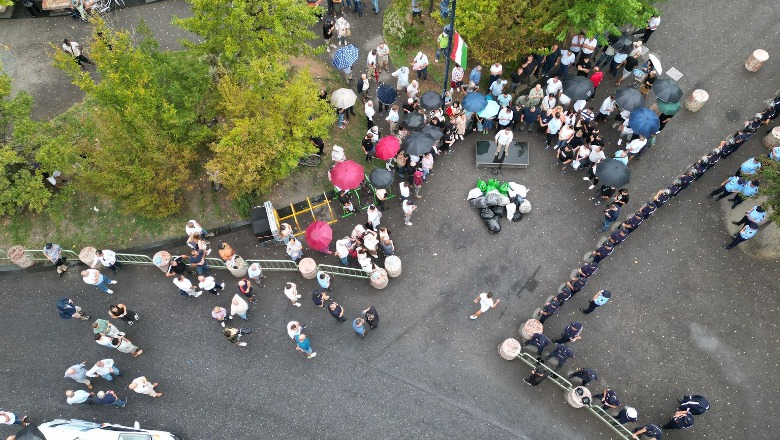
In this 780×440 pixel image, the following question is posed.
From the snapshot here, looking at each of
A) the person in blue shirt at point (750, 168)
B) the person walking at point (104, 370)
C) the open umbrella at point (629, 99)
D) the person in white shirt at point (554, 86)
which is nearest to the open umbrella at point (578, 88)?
the person in white shirt at point (554, 86)

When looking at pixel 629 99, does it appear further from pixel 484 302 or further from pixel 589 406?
pixel 589 406

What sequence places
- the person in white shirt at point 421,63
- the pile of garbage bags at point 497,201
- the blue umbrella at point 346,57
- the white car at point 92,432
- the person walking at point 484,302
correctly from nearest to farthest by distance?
the white car at point 92,432 < the person walking at point 484,302 < the pile of garbage bags at point 497,201 < the blue umbrella at point 346,57 < the person in white shirt at point 421,63

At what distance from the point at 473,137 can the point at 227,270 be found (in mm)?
10278

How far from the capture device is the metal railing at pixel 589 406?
15.0m

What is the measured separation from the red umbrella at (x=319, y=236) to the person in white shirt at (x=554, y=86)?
32.2ft

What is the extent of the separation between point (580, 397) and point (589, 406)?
564 millimetres

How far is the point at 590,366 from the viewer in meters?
16.2

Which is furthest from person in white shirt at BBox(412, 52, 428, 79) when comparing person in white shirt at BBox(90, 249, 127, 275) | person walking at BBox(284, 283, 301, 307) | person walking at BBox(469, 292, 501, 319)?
person in white shirt at BBox(90, 249, 127, 275)

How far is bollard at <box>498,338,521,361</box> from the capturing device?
15.7m

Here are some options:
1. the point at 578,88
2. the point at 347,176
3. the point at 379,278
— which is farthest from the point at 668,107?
the point at 379,278

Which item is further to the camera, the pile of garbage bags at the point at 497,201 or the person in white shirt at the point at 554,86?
the person in white shirt at the point at 554,86

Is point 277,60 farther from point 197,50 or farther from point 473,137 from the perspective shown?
point 473,137

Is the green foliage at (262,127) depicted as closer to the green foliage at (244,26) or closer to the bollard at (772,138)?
the green foliage at (244,26)

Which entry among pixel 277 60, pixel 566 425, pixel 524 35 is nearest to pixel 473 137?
pixel 524 35
